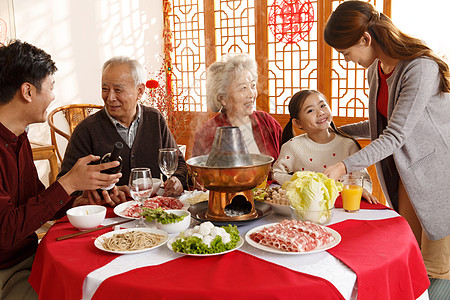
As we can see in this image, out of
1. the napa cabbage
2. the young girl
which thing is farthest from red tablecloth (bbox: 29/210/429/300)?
the young girl

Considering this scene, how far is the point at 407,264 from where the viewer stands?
1.37 meters

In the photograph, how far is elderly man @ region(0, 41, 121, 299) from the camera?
162 cm

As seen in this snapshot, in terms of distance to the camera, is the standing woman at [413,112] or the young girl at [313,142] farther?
the young girl at [313,142]

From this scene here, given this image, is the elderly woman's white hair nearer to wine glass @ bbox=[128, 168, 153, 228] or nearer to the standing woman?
the standing woman

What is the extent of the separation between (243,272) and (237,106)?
1742 millimetres

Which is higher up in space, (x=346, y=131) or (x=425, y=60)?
(x=425, y=60)

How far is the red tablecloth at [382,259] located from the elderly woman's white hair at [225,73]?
59.5 inches

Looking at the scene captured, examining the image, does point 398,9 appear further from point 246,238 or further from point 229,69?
point 246,238

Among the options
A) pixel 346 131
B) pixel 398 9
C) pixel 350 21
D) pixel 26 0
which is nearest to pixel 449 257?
pixel 346 131

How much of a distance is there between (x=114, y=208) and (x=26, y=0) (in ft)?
12.1

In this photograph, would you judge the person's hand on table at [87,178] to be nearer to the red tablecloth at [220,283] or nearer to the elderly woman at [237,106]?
the red tablecloth at [220,283]

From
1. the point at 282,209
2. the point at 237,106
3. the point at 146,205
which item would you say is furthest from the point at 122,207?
the point at 237,106

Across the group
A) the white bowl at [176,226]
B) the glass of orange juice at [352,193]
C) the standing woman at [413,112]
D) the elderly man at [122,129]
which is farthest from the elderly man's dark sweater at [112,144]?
the standing woman at [413,112]

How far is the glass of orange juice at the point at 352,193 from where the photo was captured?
178 centimetres
